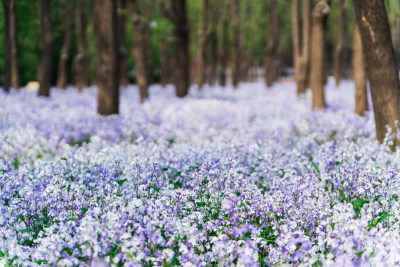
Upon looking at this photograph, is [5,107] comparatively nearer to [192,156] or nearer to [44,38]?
[44,38]

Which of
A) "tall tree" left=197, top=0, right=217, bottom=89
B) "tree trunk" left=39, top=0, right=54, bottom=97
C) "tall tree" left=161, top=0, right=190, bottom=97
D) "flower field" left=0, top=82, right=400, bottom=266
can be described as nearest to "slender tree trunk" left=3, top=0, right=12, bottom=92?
"tree trunk" left=39, top=0, right=54, bottom=97

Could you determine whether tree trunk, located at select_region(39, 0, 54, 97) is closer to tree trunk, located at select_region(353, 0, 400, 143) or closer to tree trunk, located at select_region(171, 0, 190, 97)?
tree trunk, located at select_region(171, 0, 190, 97)

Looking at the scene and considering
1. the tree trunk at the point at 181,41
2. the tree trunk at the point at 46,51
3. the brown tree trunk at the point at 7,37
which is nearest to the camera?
the brown tree trunk at the point at 7,37

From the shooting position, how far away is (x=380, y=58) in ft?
21.5

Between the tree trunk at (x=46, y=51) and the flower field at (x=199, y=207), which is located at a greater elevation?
the tree trunk at (x=46, y=51)

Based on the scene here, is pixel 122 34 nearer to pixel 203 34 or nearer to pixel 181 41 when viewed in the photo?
pixel 203 34

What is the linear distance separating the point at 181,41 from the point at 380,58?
12.4 m

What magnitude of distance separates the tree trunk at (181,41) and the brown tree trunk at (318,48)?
708cm

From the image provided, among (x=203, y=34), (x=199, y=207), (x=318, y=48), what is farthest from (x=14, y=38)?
(x=199, y=207)

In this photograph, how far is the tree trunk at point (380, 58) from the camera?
6.44m

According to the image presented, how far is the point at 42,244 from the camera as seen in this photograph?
343 cm

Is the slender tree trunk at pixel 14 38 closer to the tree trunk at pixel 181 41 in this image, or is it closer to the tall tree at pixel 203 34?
the tree trunk at pixel 181 41

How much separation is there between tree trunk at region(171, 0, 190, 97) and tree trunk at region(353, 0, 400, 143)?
12031 millimetres

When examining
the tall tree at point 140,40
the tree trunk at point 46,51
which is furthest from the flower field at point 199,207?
the tree trunk at point 46,51
